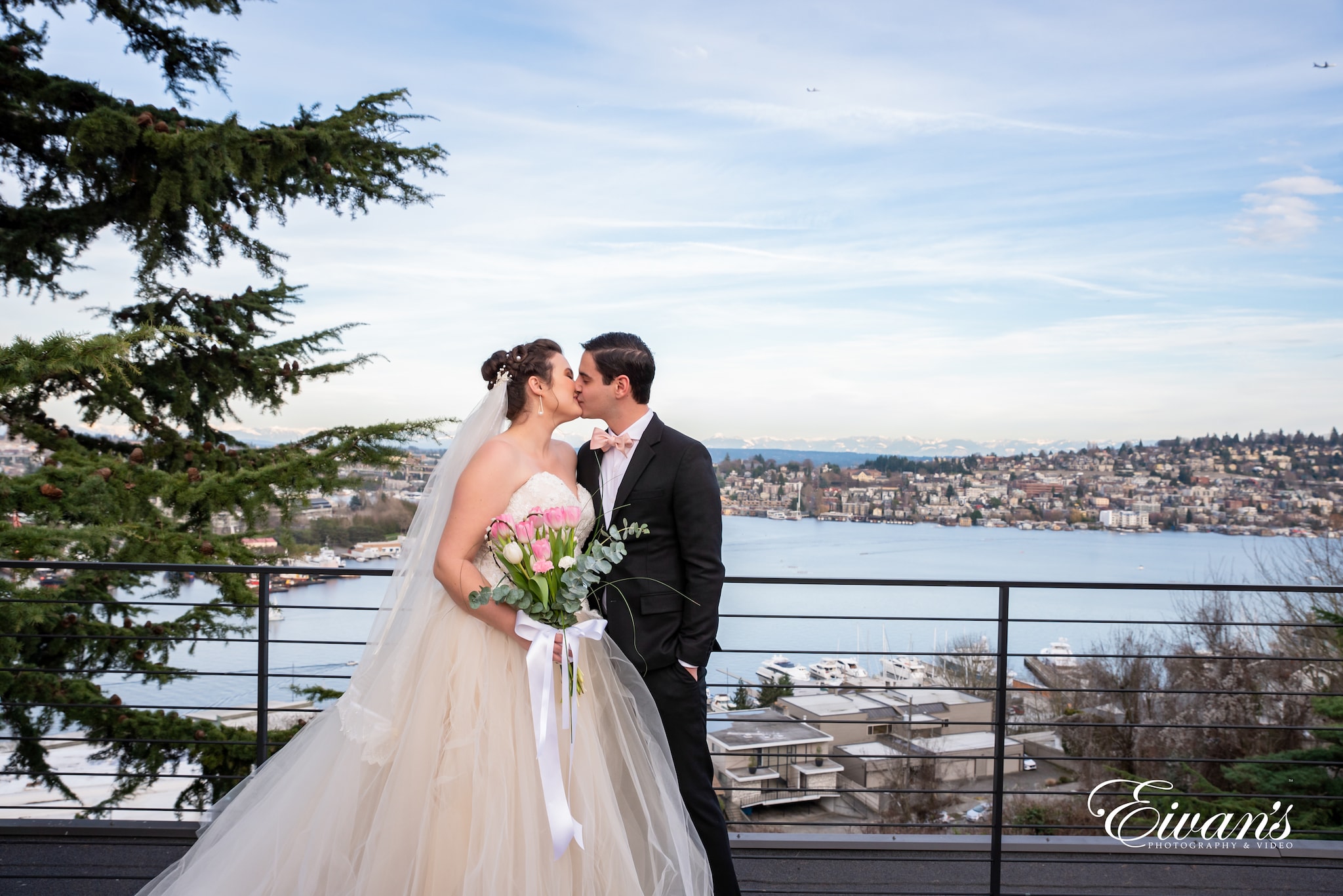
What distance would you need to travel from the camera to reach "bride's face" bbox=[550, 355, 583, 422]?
2.42 metres

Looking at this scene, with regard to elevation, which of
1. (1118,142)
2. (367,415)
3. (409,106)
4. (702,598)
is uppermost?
(1118,142)

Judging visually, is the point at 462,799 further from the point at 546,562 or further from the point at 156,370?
the point at 156,370

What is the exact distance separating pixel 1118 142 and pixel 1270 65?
193 inches

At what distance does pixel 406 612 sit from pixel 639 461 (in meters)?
0.82

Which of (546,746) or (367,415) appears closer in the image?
(546,746)

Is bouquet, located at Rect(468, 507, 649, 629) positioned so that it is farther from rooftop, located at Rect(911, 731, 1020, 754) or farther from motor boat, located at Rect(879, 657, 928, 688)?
rooftop, located at Rect(911, 731, 1020, 754)

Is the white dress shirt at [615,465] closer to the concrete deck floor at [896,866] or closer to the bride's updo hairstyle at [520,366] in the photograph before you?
the bride's updo hairstyle at [520,366]

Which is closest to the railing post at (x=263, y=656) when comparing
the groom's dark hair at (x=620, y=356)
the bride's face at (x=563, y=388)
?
the bride's face at (x=563, y=388)

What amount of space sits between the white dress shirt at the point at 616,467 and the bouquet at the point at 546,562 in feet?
0.80

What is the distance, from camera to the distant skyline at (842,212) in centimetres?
797

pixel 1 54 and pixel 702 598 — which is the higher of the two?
pixel 1 54

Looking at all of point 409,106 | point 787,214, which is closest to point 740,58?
point 787,214

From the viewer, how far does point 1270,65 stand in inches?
782

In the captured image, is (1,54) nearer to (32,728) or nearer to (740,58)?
(32,728)
